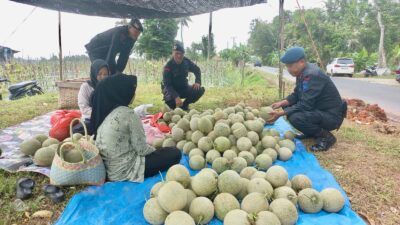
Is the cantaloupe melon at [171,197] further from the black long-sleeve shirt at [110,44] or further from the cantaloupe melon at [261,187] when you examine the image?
the black long-sleeve shirt at [110,44]

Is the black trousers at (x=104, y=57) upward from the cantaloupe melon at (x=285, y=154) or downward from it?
upward

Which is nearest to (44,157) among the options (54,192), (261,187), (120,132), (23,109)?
(54,192)

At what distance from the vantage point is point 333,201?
9.27 ft

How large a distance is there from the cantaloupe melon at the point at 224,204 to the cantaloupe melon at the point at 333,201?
2.78 feet

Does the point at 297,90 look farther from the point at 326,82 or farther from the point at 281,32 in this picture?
the point at 281,32

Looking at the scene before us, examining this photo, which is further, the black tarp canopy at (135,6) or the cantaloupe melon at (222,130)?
the black tarp canopy at (135,6)

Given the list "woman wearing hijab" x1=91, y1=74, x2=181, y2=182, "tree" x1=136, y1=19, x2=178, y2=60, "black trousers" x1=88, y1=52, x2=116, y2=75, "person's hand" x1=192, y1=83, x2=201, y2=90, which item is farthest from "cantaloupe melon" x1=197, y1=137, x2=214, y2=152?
"tree" x1=136, y1=19, x2=178, y2=60

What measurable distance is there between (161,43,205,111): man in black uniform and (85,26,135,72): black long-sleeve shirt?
0.97 meters

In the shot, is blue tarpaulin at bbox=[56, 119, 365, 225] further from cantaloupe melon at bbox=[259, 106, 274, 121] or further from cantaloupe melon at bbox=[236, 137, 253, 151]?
cantaloupe melon at bbox=[259, 106, 274, 121]

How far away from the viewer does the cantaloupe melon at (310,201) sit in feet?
9.12

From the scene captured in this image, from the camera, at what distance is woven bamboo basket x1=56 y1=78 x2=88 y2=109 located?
24.9 ft

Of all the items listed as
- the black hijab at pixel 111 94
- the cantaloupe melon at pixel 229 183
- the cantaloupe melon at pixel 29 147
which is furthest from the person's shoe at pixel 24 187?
the cantaloupe melon at pixel 229 183

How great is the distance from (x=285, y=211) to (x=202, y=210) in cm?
66

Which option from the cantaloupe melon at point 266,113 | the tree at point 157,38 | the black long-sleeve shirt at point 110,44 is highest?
the tree at point 157,38
